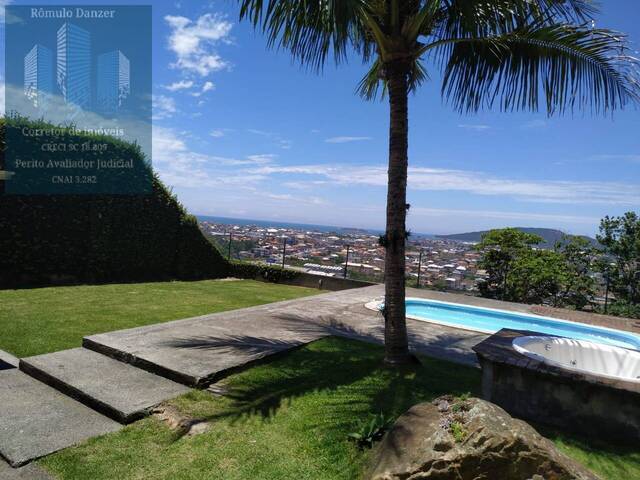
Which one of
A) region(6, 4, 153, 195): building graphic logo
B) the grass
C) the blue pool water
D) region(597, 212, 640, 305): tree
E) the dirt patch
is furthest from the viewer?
region(597, 212, 640, 305): tree

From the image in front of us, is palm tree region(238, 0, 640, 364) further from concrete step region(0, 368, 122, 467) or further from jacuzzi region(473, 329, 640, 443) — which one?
concrete step region(0, 368, 122, 467)

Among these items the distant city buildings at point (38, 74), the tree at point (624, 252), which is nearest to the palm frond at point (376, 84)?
the tree at point (624, 252)

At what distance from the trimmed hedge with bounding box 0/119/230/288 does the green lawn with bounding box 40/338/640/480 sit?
9712 mm

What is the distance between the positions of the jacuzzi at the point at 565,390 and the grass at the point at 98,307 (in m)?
5.59

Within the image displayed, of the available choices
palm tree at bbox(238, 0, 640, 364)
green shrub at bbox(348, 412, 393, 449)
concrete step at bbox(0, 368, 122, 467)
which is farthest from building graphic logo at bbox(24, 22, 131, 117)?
green shrub at bbox(348, 412, 393, 449)

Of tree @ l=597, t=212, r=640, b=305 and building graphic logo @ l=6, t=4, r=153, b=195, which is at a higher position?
building graphic logo @ l=6, t=4, r=153, b=195

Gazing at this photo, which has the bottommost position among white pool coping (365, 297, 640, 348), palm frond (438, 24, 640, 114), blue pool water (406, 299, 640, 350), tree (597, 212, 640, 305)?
blue pool water (406, 299, 640, 350)

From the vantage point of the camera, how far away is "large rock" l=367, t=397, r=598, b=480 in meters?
2.27

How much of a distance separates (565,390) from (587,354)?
1.39 m

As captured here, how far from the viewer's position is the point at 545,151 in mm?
14312

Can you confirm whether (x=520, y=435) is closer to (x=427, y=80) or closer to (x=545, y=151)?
(x=427, y=80)

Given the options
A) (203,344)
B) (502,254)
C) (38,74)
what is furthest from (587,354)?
(38,74)

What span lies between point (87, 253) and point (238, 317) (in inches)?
306

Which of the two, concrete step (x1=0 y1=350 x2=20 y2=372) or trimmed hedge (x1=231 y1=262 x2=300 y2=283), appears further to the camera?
trimmed hedge (x1=231 y1=262 x2=300 y2=283)
